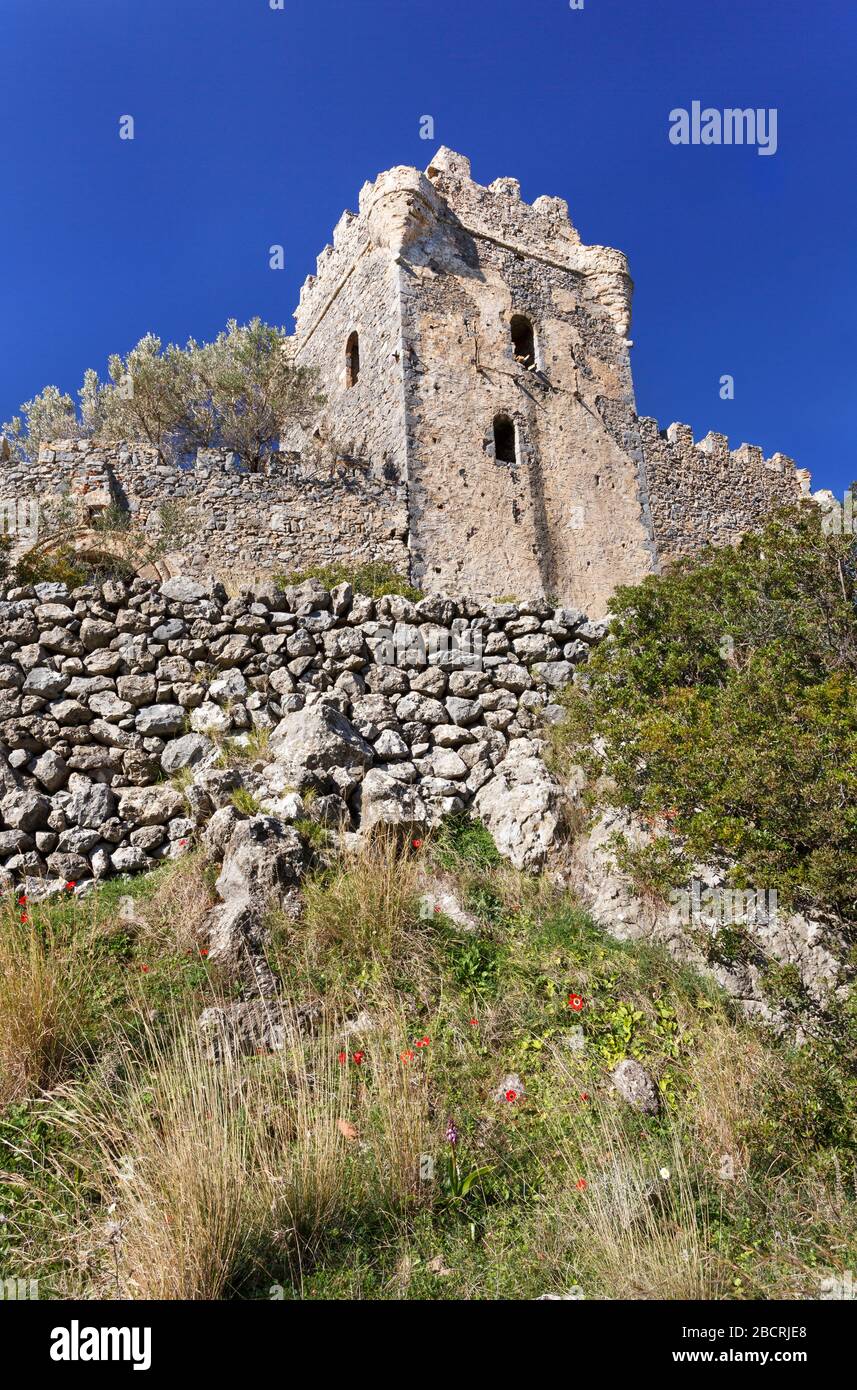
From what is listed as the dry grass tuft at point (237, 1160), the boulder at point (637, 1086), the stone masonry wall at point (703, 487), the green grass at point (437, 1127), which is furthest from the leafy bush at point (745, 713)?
the stone masonry wall at point (703, 487)

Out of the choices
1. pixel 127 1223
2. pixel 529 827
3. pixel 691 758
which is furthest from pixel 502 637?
pixel 127 1223

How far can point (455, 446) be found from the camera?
16.0m

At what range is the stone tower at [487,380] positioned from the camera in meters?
15.7

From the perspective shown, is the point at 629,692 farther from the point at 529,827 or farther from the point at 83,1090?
the point at 83,1090

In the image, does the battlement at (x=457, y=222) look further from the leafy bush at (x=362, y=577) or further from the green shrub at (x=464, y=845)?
the green shrub at (x=464, y=845)

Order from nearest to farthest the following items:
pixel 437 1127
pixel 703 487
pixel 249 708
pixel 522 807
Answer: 1. pixel 437 1127
2. pixel 522 807
3. pixel 249 708
4. pixel 703 487

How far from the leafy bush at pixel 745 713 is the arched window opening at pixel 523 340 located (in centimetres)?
1135

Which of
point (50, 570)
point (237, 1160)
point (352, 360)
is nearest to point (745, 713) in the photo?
point (237, 1160)

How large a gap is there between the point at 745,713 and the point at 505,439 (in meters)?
13.5

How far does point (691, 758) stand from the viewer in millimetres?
4758

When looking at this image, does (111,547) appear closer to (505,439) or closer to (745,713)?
(505,439)

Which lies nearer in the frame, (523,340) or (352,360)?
(352,360)

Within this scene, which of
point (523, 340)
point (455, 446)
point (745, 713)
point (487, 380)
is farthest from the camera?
point (523, 340)

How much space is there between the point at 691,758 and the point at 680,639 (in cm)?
200
